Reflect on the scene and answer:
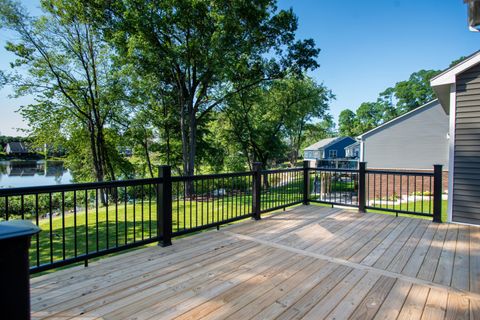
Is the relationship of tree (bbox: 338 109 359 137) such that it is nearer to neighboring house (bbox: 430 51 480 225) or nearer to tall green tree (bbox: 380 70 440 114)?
tall green tree (bbox: 380 70 440 114)

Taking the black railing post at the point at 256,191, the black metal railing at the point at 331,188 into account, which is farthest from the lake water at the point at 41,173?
the black railing post at the point at 256,191

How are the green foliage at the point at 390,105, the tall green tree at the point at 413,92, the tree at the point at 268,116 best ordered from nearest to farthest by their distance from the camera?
the tree at the point at 268,116 → the tall green tree at the point at 413,92 → the green foliage at the point at 390,105

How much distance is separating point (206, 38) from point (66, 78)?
842cm

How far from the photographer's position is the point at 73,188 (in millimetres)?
2438

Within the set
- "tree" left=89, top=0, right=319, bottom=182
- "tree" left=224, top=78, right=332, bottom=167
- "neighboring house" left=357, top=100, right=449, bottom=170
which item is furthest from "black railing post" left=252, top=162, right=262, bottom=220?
"neighboring house" left=357, top=100, right=449, bottom=170

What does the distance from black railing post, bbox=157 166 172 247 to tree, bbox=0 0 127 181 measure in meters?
10.4

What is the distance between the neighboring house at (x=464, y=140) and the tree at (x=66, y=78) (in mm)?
12141

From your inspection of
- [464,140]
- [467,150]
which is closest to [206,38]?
[464,140]

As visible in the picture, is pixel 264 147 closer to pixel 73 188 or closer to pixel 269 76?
pixel 269 76

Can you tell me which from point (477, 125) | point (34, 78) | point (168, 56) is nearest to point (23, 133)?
point (34, 78)

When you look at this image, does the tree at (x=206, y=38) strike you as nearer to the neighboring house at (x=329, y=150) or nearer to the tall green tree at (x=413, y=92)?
the neighboring house at (x=329, y=150)

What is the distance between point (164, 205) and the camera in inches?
127

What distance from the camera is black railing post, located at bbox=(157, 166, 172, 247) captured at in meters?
3.19

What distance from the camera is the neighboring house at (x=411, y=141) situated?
48.4 ft
